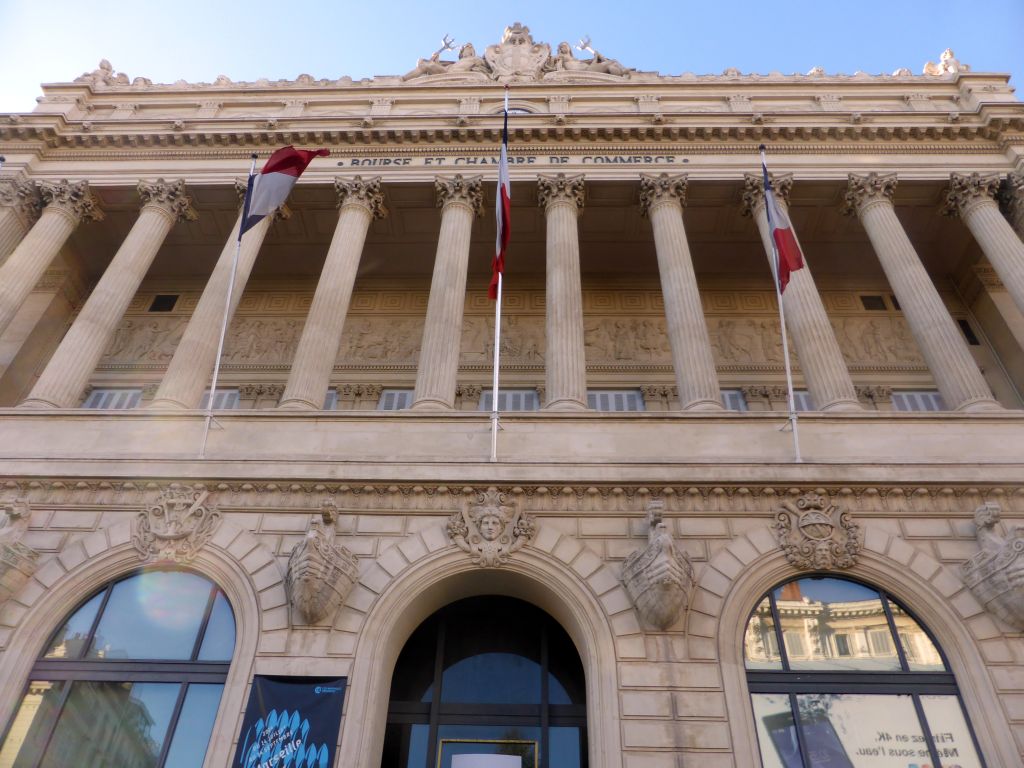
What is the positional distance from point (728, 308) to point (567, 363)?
414 inches

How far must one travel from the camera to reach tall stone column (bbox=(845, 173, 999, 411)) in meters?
16.8

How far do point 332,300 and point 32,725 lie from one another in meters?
11.2

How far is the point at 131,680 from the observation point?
1316 cm

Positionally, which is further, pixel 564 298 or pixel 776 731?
pixel 564 298

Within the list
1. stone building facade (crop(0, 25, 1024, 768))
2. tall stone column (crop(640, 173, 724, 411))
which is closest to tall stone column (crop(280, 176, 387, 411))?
stone building facade (crop(0, 25, 1024, 768))

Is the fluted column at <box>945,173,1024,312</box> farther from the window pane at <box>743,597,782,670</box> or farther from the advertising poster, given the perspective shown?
the advertising poster

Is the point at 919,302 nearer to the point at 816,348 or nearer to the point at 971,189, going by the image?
the point at 816,348

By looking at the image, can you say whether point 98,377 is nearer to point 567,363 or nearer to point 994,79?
point 567,363

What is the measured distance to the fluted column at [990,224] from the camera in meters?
19.1

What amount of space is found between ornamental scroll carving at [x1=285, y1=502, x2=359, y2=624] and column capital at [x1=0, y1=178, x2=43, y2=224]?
16.4 m

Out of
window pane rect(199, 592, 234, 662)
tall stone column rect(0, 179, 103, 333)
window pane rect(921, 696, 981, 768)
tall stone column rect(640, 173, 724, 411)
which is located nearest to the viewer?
window pane rect(921, 696, 981, 768)

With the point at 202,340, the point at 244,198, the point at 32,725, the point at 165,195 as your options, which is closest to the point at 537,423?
the point at 202,340

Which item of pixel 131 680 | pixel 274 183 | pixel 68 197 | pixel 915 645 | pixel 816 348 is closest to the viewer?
pixel 915 645

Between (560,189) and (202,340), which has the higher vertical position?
(560,189)
